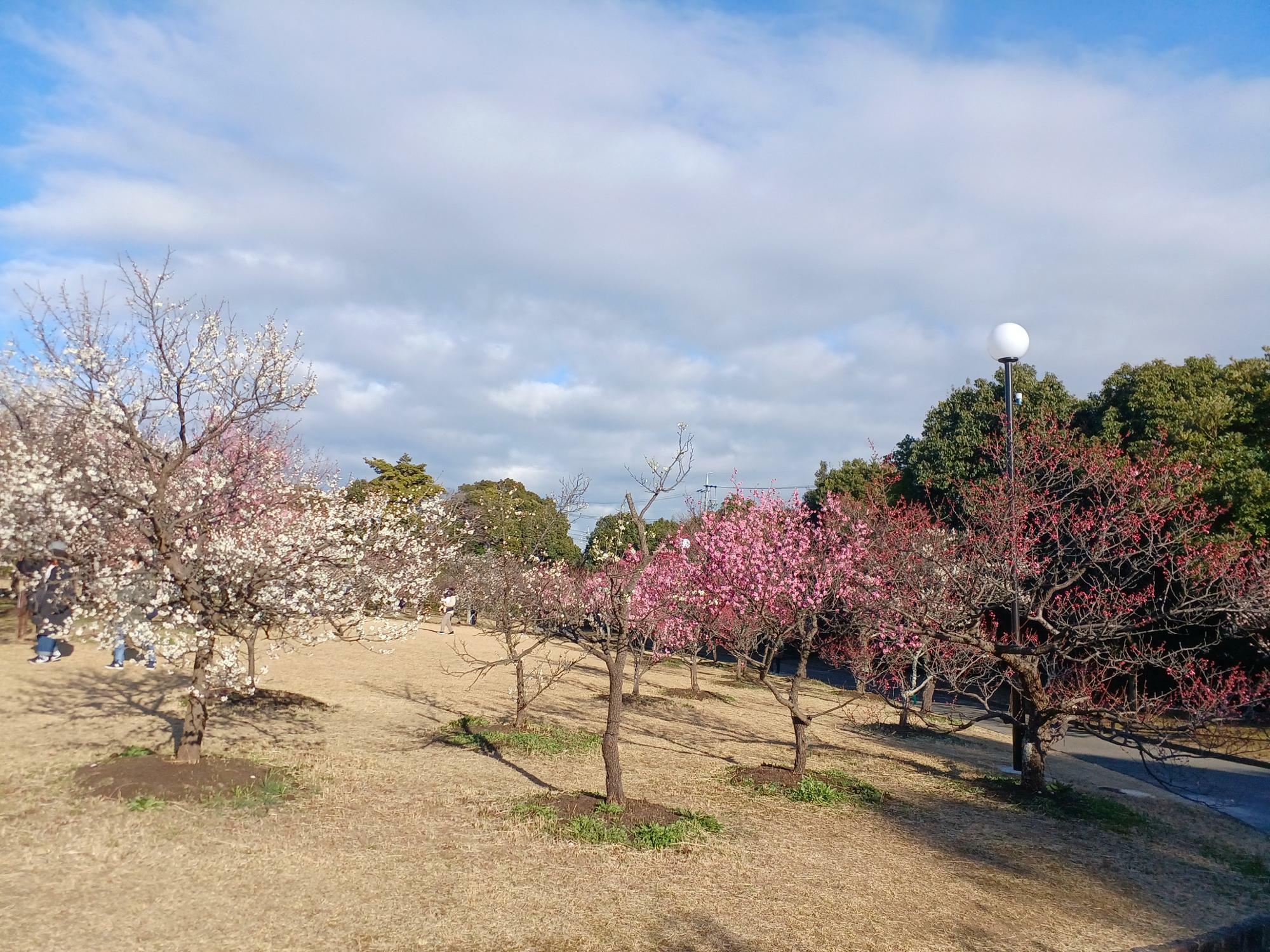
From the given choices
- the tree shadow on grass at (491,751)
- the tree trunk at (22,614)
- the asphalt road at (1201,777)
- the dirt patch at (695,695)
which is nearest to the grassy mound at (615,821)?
the tree shadow on grass at (491,751)

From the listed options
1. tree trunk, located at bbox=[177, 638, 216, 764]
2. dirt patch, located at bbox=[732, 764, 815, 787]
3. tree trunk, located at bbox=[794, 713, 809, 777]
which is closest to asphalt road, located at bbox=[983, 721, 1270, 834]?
tree trunk, located at bbox=[794, 713, 809, 777]

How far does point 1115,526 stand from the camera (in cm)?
1311

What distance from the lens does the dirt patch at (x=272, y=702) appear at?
12.7 meters

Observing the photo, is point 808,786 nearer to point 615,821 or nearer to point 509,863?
point 615,821

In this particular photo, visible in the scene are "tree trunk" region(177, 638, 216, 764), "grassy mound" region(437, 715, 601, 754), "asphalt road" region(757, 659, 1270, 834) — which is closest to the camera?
"tree trunk" region(177, 638, 216, 764)

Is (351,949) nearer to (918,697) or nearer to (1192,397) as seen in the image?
(918,697)

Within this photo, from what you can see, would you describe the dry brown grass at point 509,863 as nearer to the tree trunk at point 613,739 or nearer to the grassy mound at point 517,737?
the grassy mound at point 517,737

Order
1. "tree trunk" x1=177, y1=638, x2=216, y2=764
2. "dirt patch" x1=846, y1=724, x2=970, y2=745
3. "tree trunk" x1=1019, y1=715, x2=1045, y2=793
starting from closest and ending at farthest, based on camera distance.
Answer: "tree trunk" x1=177, y1=638, x2=216, y2=764
"tree trunk" x1=1019, y1=715, x2=1045, y2=793
"dirt patch" x1=846, y1=724, x2=970, y2=745

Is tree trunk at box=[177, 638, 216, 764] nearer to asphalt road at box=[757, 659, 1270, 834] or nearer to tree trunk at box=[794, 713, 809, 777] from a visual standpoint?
tree trunk at box=[794, 713, 809, 777]

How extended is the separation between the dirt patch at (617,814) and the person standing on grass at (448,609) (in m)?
16.0

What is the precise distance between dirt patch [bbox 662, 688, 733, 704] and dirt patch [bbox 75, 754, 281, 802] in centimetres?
1129

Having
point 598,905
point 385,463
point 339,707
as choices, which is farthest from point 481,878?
point 385,463

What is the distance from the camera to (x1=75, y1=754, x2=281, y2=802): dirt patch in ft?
26.1

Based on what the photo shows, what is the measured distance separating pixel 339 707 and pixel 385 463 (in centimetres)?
2386
